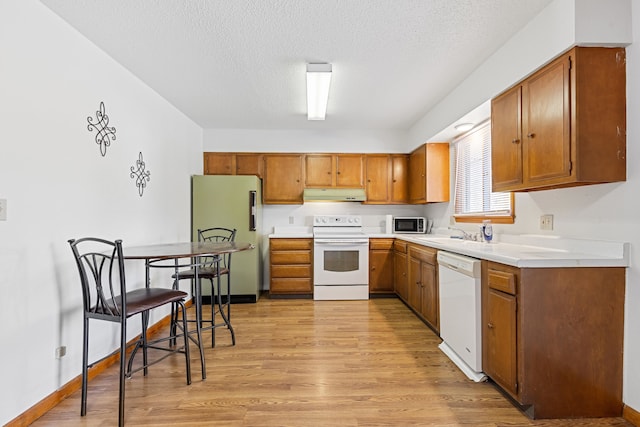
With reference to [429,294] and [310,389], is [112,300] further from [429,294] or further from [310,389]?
[429,294]

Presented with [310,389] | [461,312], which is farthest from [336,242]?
[310,389]

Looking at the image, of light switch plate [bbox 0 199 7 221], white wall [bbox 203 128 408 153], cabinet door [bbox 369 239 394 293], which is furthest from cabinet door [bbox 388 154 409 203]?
light switch plate [bbox 0 199 7 221]

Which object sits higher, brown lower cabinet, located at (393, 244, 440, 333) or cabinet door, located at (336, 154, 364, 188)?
cabinet door, located at (336, 154, 364, 188)

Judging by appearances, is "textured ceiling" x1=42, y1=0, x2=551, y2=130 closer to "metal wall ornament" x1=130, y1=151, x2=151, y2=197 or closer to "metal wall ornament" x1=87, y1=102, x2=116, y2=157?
"metal wall ornament" x1=87, y1=102, x2=116, y2=157

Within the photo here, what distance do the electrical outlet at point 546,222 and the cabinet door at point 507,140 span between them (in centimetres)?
34

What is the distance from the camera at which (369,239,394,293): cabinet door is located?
4453 millimetres

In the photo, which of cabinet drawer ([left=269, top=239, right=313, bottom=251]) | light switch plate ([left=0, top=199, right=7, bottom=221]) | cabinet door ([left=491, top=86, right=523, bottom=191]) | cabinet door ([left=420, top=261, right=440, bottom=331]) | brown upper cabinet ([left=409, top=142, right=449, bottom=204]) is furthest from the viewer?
cabinet drawer ([left=269, top=239, right=313, bottom=251])

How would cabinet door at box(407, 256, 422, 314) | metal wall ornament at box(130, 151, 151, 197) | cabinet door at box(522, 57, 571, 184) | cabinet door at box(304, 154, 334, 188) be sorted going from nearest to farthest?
cabinet door at box(522, 57, 571, 184) → metal wall ornament at box(130, 151, 151, 197) → cabinet door at box(407, 256, 422, 314) → cabinet door at box(304, 154, 334, 188)

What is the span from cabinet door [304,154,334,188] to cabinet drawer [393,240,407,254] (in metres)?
1.28

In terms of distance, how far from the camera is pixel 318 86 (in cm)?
300

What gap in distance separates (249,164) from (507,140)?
11.2 feet

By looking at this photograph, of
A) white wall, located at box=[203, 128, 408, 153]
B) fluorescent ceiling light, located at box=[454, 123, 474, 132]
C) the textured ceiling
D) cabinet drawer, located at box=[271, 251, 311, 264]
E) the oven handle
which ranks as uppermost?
the textured ceiling

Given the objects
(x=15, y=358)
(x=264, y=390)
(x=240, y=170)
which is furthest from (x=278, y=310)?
(x=15, y=358)

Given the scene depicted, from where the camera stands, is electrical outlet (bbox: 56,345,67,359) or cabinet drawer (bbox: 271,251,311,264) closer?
electrical outlet (bbox: 56,345,67,359)
